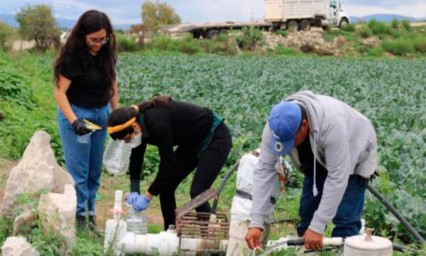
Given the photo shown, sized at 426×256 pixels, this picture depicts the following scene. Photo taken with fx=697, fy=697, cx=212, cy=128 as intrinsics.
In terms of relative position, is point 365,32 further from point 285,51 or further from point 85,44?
point 85,44

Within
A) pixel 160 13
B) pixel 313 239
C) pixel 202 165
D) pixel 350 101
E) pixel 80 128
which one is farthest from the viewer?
pixel 160 13

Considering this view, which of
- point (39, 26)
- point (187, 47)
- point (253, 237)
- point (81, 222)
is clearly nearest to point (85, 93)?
point (81, 222)

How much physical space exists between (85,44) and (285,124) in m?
2.18

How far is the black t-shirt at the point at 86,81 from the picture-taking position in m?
5.29

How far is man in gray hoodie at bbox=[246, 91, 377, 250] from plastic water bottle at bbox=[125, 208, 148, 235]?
1.08 m

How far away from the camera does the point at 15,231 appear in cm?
455

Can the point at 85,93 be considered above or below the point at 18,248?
above

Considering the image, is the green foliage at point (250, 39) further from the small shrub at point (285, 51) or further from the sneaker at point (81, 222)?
the sneaker at point (81, 222)

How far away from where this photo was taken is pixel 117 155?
5188 millimetres

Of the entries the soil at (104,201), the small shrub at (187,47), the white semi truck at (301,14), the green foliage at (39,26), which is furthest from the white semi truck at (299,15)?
the soil at (104,201)

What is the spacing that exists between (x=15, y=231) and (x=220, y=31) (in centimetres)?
4584

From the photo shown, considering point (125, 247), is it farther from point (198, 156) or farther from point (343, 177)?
point (343, 177)

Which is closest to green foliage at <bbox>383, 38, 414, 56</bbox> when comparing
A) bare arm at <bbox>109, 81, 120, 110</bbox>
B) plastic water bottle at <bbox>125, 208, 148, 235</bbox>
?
bare arm at <bbox>109, 81, 120, 110</bbox>

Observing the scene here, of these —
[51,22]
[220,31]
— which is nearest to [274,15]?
[220,31]
